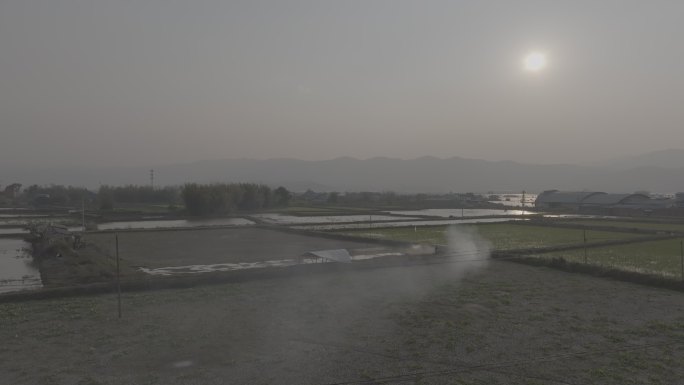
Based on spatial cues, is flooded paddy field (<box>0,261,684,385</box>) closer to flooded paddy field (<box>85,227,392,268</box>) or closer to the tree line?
flooded paddy field (<box>85,227,392,268</box>)

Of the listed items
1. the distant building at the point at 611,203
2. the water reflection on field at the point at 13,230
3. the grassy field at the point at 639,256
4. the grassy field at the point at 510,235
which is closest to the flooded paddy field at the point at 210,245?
the grassy field at the point at 510,235

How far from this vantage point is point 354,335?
8.23 m

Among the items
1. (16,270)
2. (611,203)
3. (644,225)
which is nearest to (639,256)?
(644,225)

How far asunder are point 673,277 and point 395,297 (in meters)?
7.12

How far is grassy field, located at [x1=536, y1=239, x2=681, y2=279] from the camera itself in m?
14.5

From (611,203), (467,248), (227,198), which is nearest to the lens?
(467,248)

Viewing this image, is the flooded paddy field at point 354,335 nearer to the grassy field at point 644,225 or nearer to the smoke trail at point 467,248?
the smoke trail at point 467,248

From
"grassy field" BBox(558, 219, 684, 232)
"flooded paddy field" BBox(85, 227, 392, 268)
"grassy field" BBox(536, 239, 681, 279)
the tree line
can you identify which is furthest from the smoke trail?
the tree line

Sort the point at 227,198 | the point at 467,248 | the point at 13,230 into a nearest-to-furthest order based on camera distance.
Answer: the point at 467,248, the point at 13,230, the point at 227,198

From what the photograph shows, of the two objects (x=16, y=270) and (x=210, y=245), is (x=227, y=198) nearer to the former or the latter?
(x=210, y=245)

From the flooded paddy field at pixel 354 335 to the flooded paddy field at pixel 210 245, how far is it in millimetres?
5933

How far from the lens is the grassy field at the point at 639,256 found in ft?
47.7

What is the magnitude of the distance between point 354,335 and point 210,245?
590 inches

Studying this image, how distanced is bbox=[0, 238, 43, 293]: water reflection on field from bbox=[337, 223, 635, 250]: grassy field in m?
14.3
